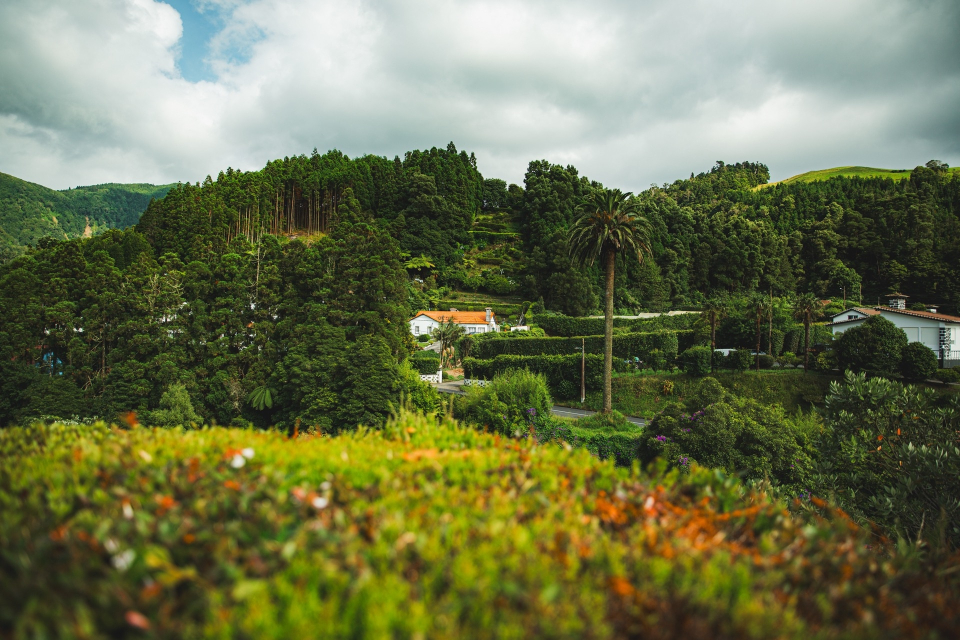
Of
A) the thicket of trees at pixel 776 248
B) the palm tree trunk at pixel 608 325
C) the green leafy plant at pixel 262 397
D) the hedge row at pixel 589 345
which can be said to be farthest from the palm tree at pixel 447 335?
the green leafy plant at pixel 262 397

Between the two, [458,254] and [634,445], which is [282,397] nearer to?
[634,445]

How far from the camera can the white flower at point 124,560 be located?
7.05ft

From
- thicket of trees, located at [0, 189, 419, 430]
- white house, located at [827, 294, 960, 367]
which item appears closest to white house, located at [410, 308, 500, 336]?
thicket of trees, located at [0, 189, 419, 430]

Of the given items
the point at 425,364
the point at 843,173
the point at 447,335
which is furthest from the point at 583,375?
the point at 843,173

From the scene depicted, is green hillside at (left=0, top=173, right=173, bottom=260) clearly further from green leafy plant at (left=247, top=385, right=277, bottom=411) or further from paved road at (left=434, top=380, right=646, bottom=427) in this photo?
paved road at (left=434, top=380, right=646, bottom=427)

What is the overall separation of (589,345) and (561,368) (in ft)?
16.4

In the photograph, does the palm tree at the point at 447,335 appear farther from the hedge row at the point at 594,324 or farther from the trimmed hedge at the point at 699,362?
the trimmed hedge at the point at 699,362

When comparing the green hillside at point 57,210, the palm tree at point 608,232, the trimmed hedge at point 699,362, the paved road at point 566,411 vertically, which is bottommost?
the paved road at point 566,411

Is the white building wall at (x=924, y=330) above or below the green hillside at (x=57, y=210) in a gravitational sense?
below

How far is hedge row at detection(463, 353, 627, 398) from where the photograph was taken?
110ft

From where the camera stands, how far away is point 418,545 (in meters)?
2.41

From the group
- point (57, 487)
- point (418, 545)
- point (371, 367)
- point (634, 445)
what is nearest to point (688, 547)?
point (418, 545)

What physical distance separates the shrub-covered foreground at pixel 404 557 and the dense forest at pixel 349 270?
18765 millimetres

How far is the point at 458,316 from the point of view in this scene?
51875 mm
